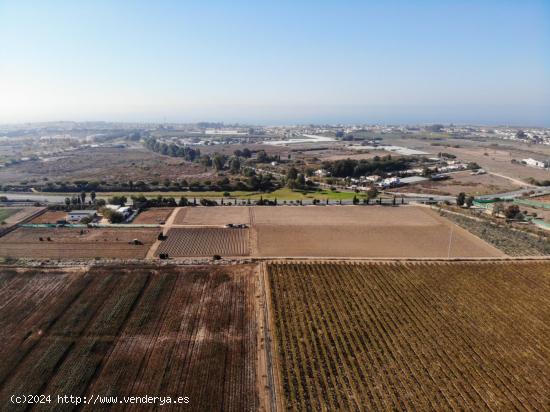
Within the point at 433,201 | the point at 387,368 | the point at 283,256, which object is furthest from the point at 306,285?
the point at 433,201

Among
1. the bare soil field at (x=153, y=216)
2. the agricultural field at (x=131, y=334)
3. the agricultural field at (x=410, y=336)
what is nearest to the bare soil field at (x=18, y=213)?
the bare soil field at (x=153, y=216)

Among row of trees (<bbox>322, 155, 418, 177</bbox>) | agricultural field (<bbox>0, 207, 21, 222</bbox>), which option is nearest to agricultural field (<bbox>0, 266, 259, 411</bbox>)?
agricultural field (<bbox>0, 207, 21, 222</bbox>)

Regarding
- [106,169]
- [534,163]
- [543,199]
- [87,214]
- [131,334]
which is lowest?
[543,199]

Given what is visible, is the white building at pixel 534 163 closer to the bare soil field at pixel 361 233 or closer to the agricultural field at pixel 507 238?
the agricultural field at pixel 507 238

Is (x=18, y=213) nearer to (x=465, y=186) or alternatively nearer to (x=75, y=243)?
(x=75, y=243)

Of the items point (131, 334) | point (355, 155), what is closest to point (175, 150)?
point (355, 155)

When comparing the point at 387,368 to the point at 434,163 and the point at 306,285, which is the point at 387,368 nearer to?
the point at 306,285

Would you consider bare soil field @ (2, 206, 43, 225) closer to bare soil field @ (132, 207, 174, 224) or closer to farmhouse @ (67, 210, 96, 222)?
farmhouse @ (67, 210, 96, 222)
